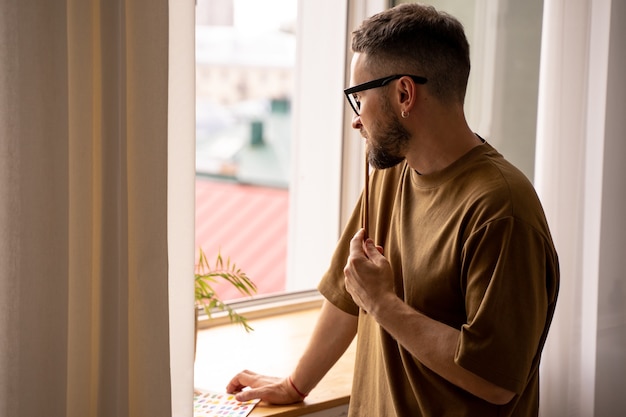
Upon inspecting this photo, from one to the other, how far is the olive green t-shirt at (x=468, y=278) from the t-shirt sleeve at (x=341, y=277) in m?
0.07

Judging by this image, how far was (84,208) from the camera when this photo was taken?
1.44 m

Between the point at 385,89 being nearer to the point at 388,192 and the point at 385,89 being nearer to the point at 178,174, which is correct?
the point at 388,192

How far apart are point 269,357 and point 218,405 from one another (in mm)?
400

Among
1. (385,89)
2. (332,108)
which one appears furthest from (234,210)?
(385,89)

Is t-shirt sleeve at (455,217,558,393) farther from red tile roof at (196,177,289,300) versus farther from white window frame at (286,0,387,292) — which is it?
red tile roof at (196,177,289,300)

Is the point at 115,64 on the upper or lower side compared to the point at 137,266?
upper

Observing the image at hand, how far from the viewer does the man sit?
4.37 ft

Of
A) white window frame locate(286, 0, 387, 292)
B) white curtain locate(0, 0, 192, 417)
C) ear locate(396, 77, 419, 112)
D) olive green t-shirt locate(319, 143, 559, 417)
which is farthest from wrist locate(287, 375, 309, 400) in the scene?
white window frame locate(286, 0, 387, 292)

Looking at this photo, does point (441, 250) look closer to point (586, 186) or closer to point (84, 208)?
point (84, 208)

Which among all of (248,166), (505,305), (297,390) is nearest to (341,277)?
(297,390)

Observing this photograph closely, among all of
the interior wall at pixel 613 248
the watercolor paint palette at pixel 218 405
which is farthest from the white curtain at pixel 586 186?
the watercolor paint palette at pixel 218 405

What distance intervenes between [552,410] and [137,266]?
1.31 m

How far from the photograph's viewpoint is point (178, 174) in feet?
5.05

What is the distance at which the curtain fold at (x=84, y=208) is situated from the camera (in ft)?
4.42
